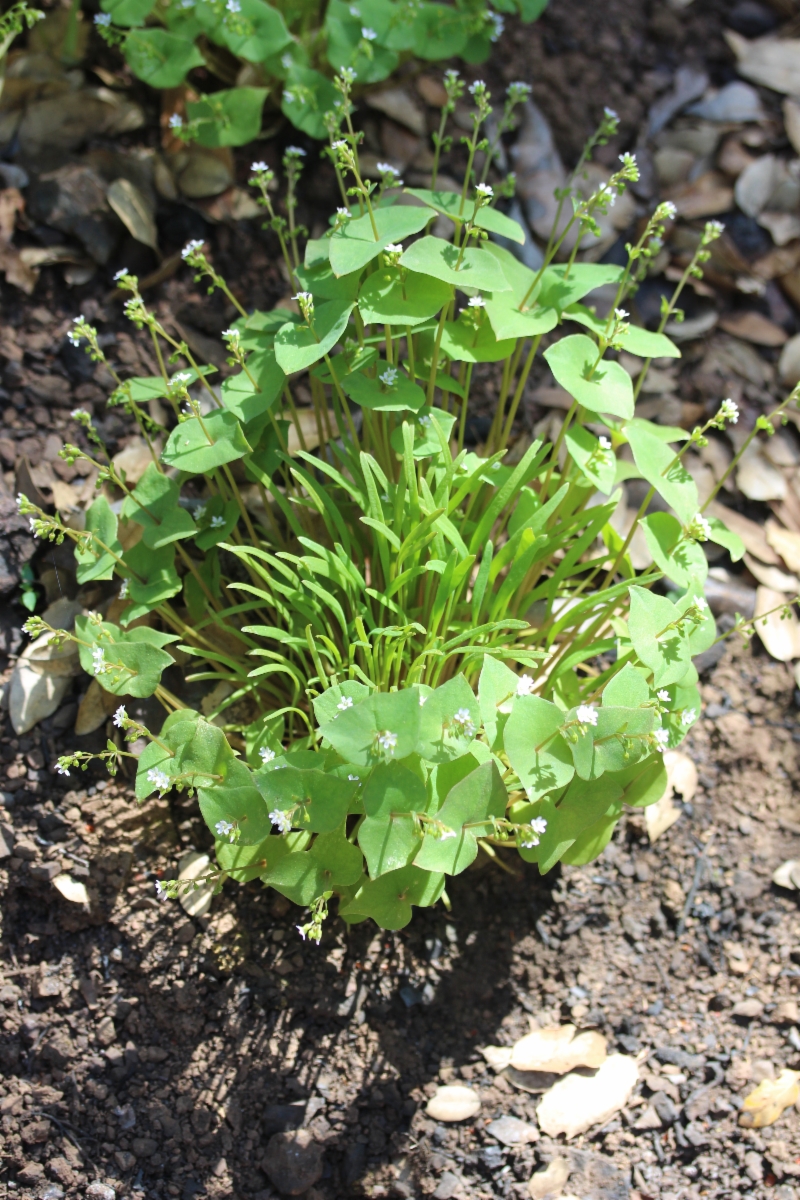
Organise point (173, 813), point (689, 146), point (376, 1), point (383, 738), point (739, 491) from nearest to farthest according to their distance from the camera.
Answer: point (383, 738) → point (173, 813) → point (376, 1) → point (739, 491) → point (689, 146)

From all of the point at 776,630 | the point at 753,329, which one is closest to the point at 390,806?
the point at 776,630

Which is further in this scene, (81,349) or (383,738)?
(81,349)

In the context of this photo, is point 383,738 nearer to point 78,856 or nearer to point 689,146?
point 78,856

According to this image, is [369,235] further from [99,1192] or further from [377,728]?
[99,1192]

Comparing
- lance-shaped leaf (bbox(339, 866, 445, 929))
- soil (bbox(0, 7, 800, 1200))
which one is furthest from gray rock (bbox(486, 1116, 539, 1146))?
lance-shaped leaf (bbox(339, 866, 445, 929))

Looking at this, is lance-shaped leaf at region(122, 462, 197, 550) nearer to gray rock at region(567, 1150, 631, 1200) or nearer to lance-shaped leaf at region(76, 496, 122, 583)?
lance-shaped leaf at region(76, 496, 122, 583)

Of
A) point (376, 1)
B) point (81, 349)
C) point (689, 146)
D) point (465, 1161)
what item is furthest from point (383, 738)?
point (689, 146)
